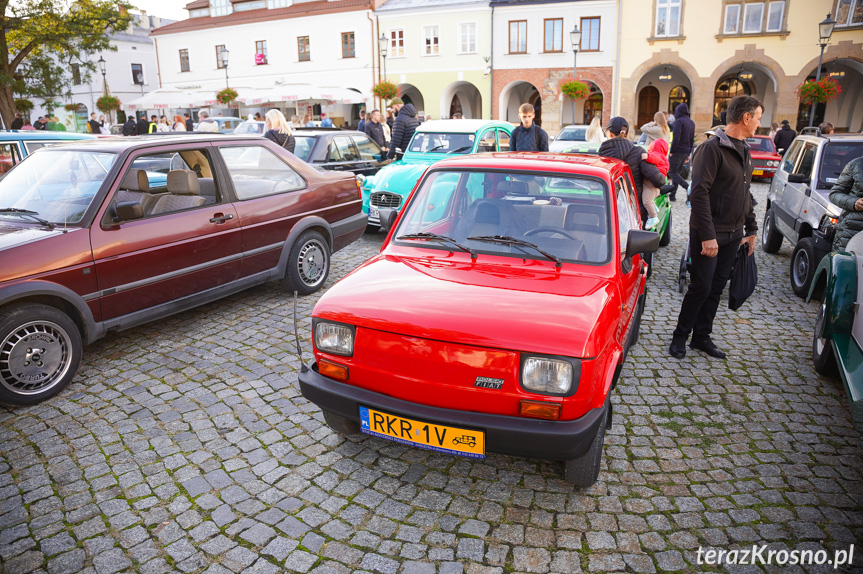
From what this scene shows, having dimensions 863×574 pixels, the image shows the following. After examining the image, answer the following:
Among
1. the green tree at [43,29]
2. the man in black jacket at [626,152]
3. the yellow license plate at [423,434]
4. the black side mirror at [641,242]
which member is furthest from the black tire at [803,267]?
the green tree at [43,29]

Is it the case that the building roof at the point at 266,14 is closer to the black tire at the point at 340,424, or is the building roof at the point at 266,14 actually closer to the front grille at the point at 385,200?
the front grille at the point at 385,200

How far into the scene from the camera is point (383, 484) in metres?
3.37

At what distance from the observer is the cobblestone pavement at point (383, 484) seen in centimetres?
284

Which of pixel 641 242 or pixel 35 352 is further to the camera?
pixel 35 352

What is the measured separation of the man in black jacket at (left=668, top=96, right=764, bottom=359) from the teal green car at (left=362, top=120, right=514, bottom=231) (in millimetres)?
5219

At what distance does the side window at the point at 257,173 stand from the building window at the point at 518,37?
30558 mm

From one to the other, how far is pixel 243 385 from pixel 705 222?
3946 mm

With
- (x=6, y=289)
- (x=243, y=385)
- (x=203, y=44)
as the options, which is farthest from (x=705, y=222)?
(x=203, y=44)

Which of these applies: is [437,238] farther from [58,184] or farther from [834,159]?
[834,159]

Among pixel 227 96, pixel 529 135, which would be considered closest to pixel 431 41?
pixel 227 96

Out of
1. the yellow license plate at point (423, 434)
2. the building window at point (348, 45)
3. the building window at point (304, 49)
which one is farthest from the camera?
the building window at point (304, 49)

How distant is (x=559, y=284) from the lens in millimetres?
3334

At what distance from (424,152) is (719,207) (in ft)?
20.9

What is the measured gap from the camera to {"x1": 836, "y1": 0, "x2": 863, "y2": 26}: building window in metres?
27.9
